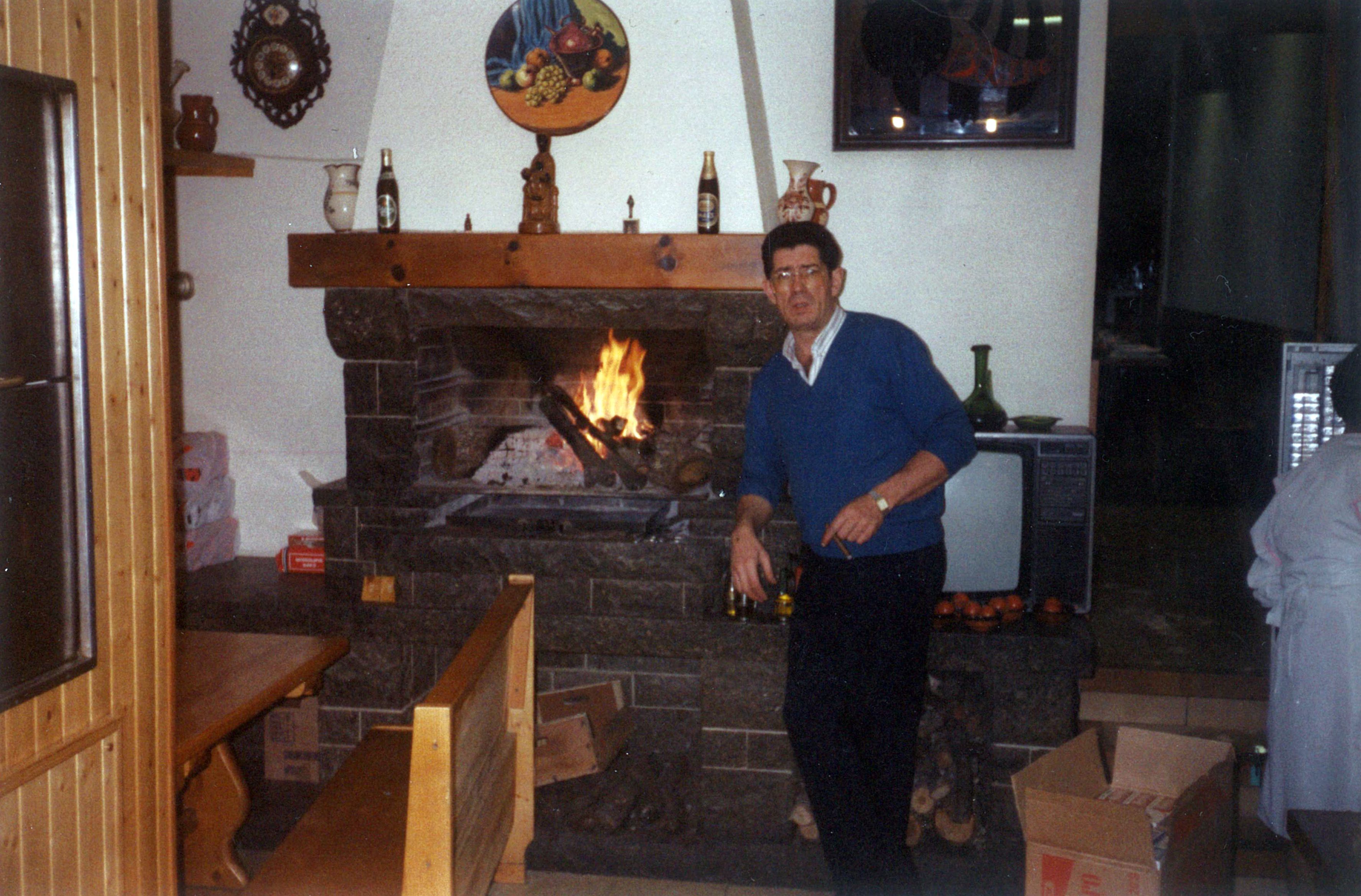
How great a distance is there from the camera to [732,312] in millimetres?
3170

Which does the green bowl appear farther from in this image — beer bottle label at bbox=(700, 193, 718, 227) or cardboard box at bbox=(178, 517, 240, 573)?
cardboard box at bbox=(178, 517, 240, 573)

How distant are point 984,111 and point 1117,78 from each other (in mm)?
4018

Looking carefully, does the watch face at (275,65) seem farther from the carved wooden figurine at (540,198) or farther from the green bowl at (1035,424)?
the green bowl at (1035,424)

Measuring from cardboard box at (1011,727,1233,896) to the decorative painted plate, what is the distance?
2.21 metres

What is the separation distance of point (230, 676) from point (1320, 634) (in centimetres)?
242

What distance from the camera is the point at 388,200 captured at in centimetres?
324

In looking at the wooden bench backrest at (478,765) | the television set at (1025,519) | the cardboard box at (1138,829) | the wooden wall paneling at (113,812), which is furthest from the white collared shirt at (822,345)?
the wooden wall paneling at (113,812)

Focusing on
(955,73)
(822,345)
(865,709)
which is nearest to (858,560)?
(865,709)

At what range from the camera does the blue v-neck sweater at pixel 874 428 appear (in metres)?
2.46

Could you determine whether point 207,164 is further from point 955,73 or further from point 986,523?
point 986,523

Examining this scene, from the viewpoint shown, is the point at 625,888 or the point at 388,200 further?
the point at 388,200

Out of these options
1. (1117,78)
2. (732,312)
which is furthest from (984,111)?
(1117,78)

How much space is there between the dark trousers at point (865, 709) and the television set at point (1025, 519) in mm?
639

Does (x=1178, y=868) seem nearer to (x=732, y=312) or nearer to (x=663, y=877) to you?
(x=663, y=877)
